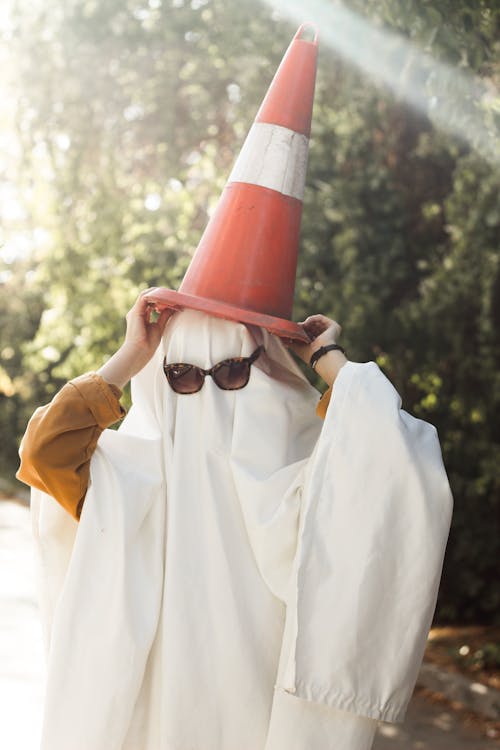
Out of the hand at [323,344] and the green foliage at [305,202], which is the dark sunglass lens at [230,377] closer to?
the hand at [323,344]

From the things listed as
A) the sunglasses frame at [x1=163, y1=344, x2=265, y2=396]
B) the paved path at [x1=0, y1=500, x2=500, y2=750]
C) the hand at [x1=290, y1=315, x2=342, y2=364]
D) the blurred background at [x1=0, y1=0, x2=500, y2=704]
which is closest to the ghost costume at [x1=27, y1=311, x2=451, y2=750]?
the sunglasses frame at [x1=163, y1=344, x2=265, y2=396]

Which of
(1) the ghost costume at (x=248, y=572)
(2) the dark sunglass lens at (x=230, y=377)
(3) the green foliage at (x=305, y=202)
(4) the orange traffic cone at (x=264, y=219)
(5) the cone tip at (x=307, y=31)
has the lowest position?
(3) the green foliage at (x=305, y=202)

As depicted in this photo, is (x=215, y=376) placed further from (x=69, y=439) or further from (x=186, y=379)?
(x=69, y=439)

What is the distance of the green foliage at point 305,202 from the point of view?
22.8 ft

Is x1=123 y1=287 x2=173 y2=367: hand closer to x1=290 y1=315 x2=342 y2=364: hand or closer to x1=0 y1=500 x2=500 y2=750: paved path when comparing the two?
x1=290 y1=315 x2=342 y2=364: hand

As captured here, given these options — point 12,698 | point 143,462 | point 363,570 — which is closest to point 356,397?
point 363,570

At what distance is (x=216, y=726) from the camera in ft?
8.25

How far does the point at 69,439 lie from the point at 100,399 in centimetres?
14

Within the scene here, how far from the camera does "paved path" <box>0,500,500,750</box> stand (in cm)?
491

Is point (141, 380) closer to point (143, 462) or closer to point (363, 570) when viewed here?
point (143, 462)

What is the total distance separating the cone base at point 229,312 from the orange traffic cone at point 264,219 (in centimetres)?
1

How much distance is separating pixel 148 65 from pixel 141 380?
6.83 metres

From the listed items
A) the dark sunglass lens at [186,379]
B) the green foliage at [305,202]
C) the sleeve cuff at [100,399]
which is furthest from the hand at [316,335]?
the green foliage at [305,202]

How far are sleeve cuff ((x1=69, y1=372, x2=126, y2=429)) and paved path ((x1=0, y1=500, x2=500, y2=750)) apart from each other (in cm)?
257
